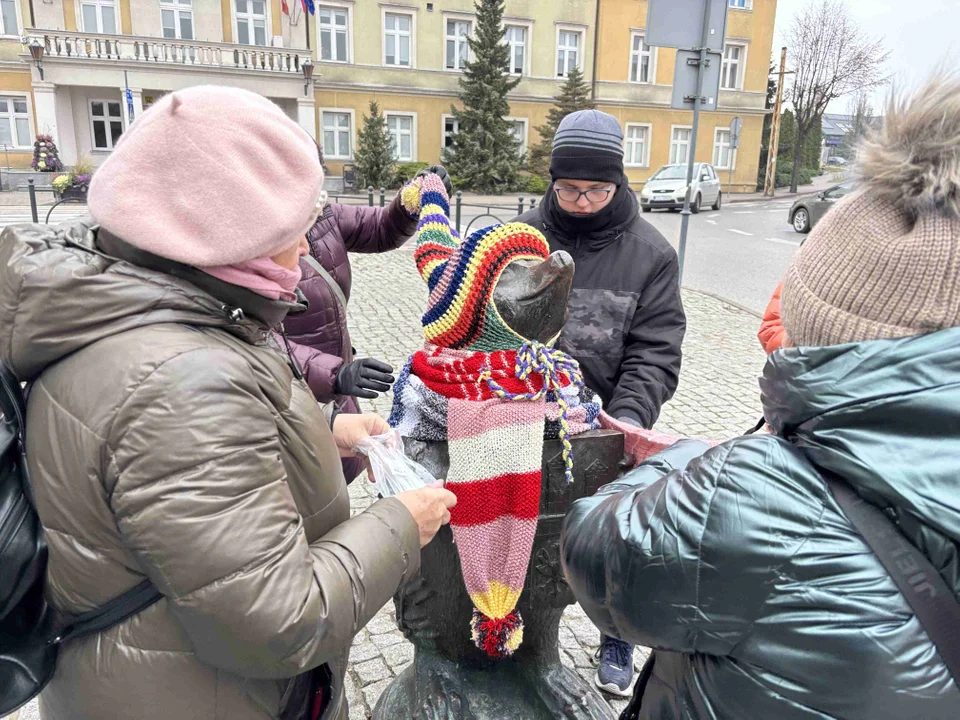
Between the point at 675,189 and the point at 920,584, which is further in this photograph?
the point at 675,189

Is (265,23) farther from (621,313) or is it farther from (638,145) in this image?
(621,313)

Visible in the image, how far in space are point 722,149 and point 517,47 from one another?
32.8ft

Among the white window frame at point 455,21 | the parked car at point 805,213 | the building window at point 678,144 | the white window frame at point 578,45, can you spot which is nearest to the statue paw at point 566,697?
the parked car at point 805,213

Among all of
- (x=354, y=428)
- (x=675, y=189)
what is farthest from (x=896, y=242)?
(x=675, y=189)

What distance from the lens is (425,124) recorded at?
28.3 metres

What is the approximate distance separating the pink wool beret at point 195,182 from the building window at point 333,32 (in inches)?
1113

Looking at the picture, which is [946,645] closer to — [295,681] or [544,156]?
[295,681]

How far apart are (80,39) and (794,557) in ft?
93.3

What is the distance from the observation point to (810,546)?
963mm

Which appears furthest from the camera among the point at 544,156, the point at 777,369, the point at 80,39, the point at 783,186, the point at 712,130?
the point at 783,186

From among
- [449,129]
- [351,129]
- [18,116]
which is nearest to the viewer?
[18,116]

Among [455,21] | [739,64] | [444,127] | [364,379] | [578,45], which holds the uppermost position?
[455,21]

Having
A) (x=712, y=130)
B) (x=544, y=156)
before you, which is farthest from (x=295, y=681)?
(x=712, y=130)

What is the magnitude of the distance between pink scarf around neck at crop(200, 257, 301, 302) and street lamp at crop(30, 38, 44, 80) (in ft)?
88.3
